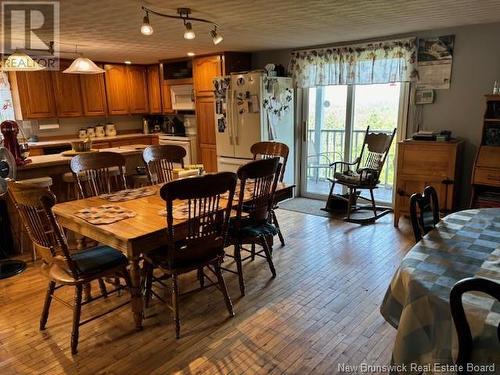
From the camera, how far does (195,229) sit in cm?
222

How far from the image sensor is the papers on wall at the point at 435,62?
395cm

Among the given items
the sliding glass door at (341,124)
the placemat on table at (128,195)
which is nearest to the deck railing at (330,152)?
the sliding glass door at (341,124)

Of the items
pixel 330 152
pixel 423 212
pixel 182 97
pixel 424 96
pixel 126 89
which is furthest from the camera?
pixel 126 89

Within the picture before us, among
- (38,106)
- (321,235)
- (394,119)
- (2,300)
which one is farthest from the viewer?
(38,106)

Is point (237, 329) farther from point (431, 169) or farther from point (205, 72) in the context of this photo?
point (205, 72)

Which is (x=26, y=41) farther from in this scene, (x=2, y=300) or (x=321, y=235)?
(x=321, y=235)

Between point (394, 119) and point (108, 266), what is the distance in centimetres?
382

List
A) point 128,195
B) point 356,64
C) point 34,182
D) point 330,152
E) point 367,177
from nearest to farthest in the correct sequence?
point 128,195, point 34,182, point 367,177, point 356,64, point 330,152

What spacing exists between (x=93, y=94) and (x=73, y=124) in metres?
0.63

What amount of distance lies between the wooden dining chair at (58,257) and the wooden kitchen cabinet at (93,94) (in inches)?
168

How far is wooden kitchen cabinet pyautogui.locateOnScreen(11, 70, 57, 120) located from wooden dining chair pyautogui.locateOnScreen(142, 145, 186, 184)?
310 cm

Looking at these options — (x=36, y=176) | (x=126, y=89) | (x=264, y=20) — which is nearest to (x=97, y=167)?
(x=36, y=176)

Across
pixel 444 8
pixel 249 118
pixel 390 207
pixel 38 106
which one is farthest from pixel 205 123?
pixel 444 8

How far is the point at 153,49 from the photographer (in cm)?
484
